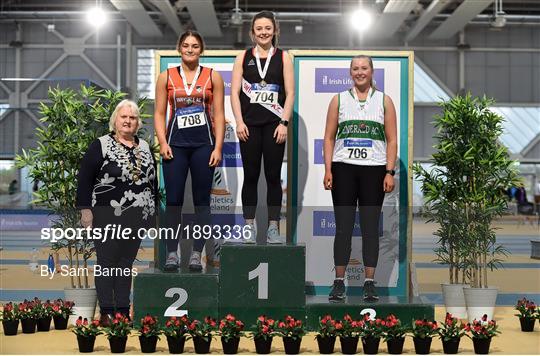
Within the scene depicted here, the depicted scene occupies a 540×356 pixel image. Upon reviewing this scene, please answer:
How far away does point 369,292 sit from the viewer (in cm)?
506

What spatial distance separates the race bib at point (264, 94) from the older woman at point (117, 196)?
0.72 metres

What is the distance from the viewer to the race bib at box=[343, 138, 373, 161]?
5055 millimetres

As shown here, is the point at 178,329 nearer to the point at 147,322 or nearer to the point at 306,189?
the point at 147,322

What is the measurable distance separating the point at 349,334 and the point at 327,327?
126mm

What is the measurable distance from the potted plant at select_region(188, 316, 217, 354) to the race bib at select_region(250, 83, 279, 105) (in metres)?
1.38

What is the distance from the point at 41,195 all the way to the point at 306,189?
189cm

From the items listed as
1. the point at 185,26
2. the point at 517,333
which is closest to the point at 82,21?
the point at 185,26

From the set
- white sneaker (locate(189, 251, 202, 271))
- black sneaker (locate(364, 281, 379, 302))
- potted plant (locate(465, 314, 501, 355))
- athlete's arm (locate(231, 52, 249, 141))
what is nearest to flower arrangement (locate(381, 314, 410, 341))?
potted plant (locate(465, 314, 501, 355))

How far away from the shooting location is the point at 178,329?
4.51m

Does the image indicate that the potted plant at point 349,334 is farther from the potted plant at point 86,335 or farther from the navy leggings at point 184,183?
the potted plant at point 86,335

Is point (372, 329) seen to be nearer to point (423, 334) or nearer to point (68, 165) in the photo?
point (423, 334)

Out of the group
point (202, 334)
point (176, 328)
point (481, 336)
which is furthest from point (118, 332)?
point (481, 336)

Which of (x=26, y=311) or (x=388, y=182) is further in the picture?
(x=26, y=311)

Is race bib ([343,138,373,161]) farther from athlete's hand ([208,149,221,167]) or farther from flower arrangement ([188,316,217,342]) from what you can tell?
flower arrangement ([188,316,217,342])
